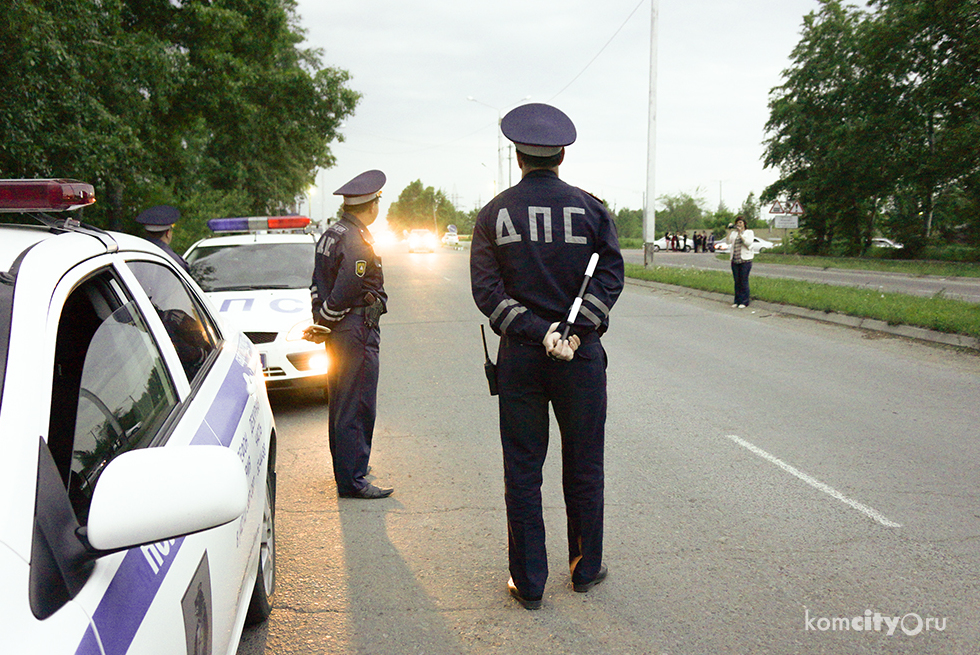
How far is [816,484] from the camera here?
499 cm

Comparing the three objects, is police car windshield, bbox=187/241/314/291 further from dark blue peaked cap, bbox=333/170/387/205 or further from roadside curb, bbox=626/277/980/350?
roadside curb, bbox=626/277/980/350

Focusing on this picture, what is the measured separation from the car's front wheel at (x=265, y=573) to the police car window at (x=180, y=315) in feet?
2.15

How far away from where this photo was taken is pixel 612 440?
6.11m

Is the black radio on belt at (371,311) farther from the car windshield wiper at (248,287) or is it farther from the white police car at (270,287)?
the car windshield wiper at (248,287)

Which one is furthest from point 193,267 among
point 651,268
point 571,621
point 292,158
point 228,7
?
point 292,158

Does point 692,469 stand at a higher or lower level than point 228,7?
lower

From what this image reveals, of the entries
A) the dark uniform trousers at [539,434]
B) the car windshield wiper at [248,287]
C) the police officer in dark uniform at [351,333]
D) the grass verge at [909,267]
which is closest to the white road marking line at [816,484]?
the dark uniform trousers at [539,434]

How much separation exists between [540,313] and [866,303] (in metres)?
11.5

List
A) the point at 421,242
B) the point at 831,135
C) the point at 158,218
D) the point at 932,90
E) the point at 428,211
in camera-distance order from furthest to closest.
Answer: the point at 428,211 → the point at 421,242 → the point at 831,135 → the point at 932,90 → the point at 158,218

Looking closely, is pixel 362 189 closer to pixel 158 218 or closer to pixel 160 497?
pixel 158 218

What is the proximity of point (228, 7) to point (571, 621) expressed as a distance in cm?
2091

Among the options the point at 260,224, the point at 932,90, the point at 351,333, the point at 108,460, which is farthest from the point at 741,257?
the point at 932,90

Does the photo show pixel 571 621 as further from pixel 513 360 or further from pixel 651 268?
pixel 651 268

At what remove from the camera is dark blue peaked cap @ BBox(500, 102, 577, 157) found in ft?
11.0
